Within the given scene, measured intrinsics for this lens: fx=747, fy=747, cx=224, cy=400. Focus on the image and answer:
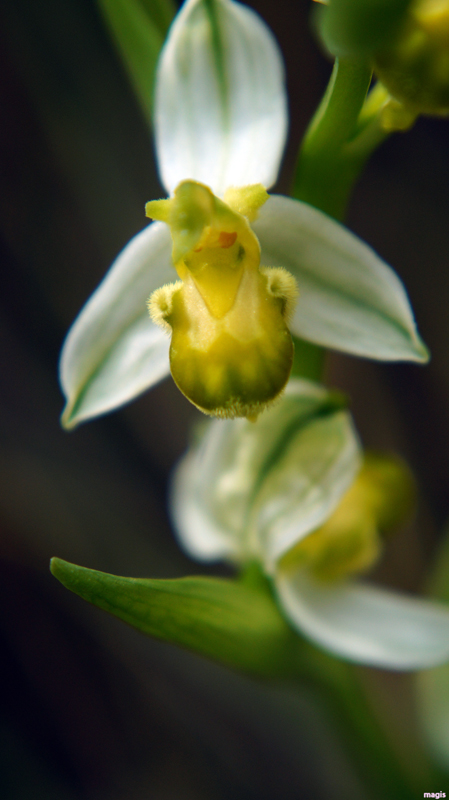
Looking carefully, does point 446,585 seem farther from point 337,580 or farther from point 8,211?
point 8,211

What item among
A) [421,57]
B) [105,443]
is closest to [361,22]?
[421,57]

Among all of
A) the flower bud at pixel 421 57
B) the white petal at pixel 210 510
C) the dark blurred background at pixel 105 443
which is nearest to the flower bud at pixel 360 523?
the white petal at pixel 210 510

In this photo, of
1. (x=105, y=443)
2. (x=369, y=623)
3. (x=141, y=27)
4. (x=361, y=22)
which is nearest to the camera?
(x=361, y=22)

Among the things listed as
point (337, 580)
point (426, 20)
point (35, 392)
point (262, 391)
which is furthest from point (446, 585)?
point (426, 20)

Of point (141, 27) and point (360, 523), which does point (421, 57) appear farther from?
→ point (360, 523)

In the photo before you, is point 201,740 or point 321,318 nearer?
point 321,318

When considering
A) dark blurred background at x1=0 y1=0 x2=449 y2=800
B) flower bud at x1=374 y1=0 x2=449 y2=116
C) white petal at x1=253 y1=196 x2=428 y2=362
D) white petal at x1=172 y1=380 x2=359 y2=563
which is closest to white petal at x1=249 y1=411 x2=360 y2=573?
white petal at x1=172 y1=380 x2=359 y2=563
